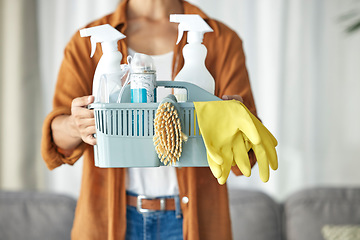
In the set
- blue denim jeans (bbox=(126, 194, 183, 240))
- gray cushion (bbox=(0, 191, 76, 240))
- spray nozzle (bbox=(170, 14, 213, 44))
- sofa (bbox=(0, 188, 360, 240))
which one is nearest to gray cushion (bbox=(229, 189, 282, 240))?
sofa (bbox=(0, 188, 360, 240))

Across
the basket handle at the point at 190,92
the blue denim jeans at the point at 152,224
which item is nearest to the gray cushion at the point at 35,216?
the blue denim jeans at the point at 152,224

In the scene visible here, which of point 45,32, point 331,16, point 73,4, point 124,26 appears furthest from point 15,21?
point 331,16

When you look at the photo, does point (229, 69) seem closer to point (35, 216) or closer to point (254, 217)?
point (254, 217)

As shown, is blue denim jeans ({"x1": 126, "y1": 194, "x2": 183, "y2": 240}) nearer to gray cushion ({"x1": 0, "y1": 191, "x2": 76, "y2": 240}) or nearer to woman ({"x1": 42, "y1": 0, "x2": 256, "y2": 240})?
woman ({"x1": 42, "y1": 0, "x2": 256, "y2": 240})

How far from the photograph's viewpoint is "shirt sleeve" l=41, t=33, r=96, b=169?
905mm

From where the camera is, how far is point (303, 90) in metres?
2.28

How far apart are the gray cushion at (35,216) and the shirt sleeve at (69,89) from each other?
3.01ft

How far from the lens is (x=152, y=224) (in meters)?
0.98

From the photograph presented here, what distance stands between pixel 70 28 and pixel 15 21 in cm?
28

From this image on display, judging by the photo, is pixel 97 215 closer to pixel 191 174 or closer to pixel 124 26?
pixel 191 174

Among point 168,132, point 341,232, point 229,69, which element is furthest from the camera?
point 341,232

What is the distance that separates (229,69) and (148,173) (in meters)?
0.32

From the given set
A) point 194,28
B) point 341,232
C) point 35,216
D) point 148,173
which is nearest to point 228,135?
point 194,28

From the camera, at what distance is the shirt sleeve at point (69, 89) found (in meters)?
0.91
